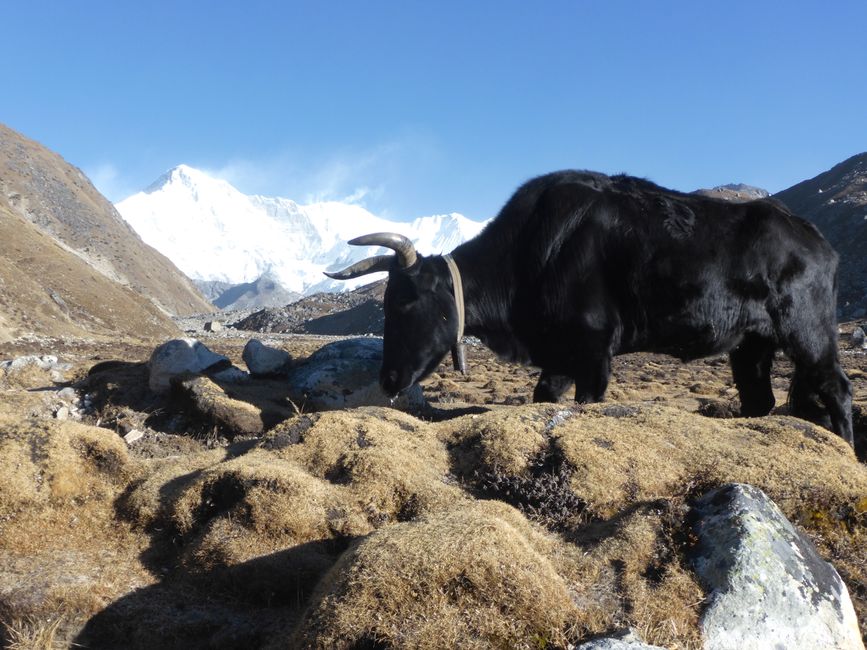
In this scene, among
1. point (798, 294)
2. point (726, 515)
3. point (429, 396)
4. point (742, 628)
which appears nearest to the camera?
point (742, 628)

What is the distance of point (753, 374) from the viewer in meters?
7.83

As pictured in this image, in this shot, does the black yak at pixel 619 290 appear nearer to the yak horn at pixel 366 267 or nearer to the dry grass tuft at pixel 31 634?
the yak horn at pixel 366 267

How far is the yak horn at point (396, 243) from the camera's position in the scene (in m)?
7.24

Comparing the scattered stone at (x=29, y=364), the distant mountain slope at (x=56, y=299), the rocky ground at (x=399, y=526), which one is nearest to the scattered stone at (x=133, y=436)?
the rocky ground at (x=399, y=526)

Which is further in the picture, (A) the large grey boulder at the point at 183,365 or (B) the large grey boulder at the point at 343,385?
(A) the large grey boulder at the point at 183,365

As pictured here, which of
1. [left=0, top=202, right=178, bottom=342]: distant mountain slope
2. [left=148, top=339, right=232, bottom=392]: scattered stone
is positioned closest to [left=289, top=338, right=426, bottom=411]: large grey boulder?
[left=148, top=339, right=232, bottom=392]: scattered stone

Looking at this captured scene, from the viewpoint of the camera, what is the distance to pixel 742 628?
145 inches

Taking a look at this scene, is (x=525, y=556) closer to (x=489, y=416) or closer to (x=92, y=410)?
(x=489, y=416)

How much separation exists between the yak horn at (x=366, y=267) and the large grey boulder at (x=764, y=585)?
420 centimetres

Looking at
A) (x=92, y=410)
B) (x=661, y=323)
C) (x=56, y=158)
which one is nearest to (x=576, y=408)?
(x=661, y=323)

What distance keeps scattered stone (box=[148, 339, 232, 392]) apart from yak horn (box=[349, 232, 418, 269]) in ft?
13.5

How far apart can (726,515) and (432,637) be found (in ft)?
6.71

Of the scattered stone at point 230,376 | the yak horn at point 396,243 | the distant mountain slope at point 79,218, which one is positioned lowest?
the scattered stone at point 230,376

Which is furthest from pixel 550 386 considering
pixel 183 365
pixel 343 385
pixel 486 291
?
pixel 183 365
